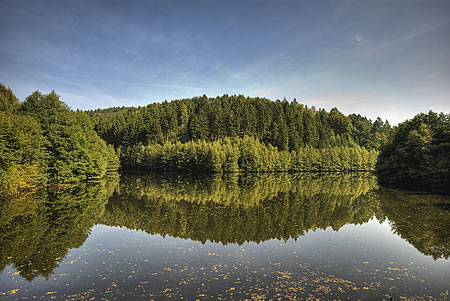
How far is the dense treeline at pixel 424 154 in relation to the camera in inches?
1720

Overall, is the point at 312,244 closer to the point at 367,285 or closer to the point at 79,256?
the point at 367,285

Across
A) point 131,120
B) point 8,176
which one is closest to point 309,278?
point 8,176

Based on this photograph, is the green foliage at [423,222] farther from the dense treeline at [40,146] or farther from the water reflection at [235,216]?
the dense treeline at [40,146]

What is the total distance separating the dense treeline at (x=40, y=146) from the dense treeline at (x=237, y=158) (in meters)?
40.4

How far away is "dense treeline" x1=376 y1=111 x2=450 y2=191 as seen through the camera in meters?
43.7

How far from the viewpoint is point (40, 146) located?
4150 cm

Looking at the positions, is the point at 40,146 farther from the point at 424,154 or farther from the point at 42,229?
the point at 424,154

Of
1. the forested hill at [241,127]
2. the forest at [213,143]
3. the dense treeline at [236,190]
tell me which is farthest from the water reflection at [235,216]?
the forested hill at [241,127]

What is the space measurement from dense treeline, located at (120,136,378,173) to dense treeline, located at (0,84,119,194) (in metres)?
Result: 40.4

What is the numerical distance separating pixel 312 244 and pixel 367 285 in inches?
221

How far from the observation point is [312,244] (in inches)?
646

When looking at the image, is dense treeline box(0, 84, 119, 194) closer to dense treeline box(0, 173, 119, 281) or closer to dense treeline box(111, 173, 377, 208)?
dense treeline box(0, 173, 119, 281)

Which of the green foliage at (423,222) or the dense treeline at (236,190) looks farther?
the dense treeline at (236,190)

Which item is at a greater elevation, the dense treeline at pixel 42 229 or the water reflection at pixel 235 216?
the water reflection at pixel 235 216
